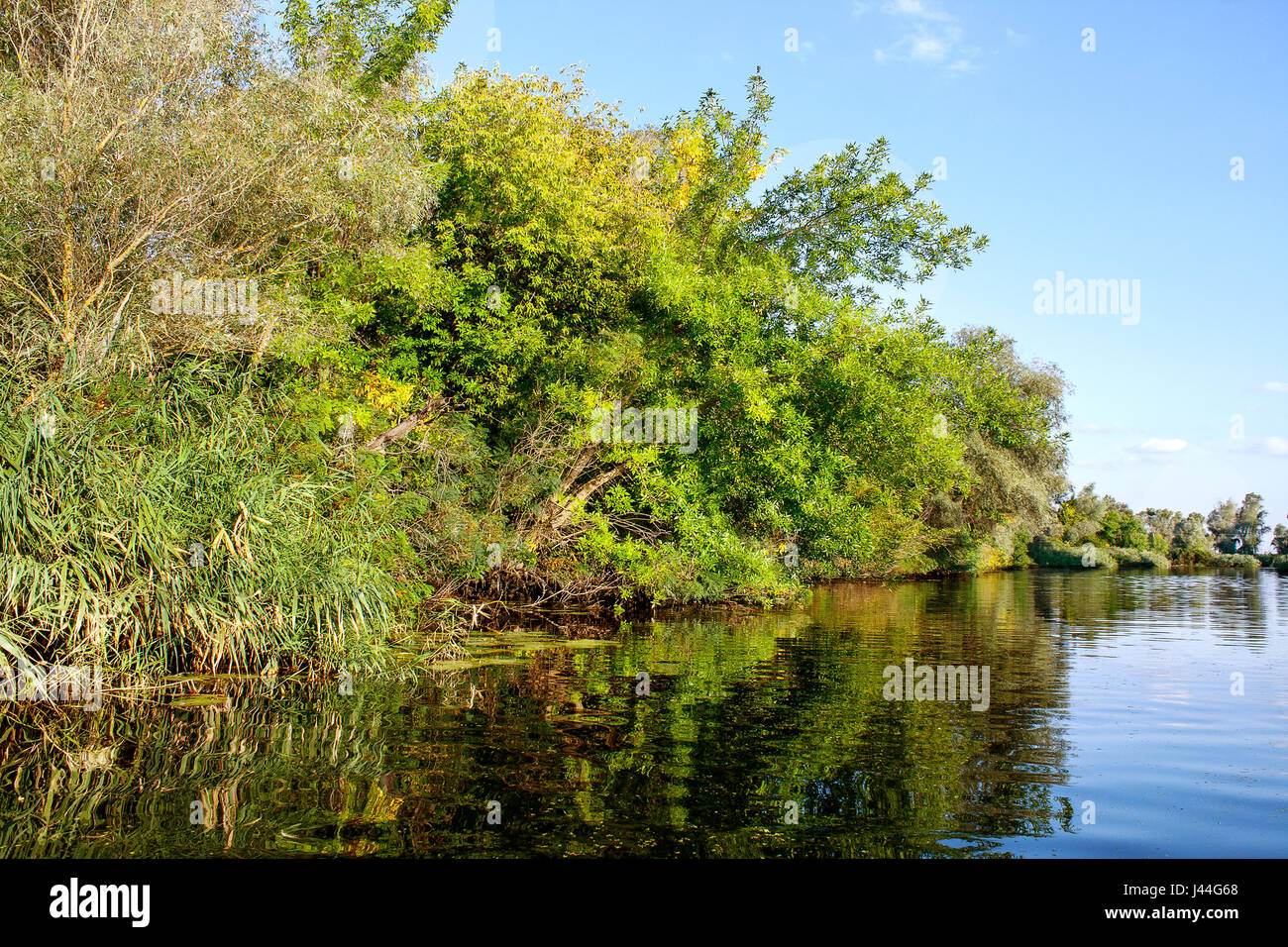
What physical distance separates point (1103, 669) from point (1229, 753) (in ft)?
19.4

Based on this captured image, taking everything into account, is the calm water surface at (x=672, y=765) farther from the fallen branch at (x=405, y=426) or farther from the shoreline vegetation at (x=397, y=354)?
the fallen branch at (x=405, y=426)

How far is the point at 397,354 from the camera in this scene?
864 inches

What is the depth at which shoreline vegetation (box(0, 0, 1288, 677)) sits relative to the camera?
12.1m

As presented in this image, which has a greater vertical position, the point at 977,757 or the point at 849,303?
the point at 849,303

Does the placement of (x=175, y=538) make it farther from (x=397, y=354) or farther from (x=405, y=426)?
Result: (x=397, y=354)

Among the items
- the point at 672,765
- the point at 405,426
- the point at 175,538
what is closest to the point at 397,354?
the point at 405,426

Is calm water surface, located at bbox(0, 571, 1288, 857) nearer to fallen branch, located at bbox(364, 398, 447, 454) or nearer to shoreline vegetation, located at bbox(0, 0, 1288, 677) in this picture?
shoreline vegetation, located at bbox(0, 0, 1288, 677)

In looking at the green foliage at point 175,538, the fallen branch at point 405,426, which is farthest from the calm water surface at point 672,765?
the fallen branch at point 405,426

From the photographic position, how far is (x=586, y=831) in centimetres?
702

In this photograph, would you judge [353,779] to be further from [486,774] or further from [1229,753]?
[1229,753]

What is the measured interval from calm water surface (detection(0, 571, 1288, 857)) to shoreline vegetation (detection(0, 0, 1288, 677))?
184cm

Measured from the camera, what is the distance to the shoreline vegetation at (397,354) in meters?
12.1

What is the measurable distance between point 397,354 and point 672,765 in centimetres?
1536
